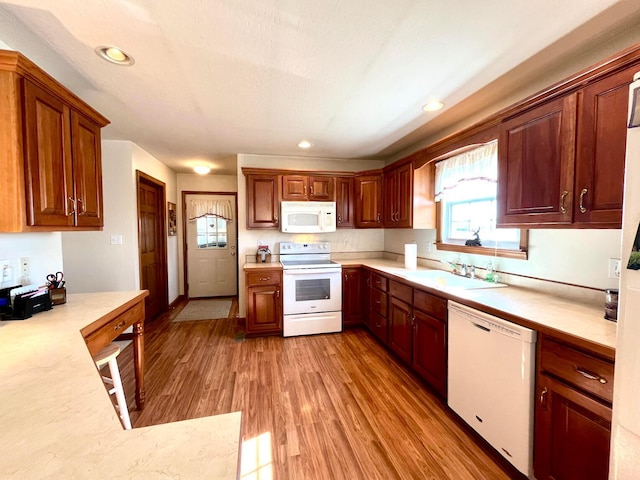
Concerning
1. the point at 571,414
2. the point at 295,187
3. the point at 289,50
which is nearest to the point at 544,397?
the point at 571,414

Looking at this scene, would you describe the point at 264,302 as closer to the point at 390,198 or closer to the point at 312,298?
the point at 312,298

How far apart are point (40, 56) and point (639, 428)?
3.25 metres

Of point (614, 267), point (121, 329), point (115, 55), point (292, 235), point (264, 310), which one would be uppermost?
point (115, 55)

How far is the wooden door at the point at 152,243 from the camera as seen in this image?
365 cm

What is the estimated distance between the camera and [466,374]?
5.86 ft

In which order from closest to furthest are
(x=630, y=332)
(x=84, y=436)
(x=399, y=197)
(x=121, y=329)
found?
(x=84, y=436)
(x=630, y=332)
(x=121, y=329)
(x=399, y=197)

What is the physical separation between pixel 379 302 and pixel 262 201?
1926 mm

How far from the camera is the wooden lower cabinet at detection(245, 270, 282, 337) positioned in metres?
3.27

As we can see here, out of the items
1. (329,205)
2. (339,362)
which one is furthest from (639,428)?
(329,205)

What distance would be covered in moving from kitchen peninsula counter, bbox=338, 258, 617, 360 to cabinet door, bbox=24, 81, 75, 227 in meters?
2.49

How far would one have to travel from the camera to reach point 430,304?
2.16 meters

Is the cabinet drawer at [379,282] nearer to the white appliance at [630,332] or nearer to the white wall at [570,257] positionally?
the white wall at [570,257]

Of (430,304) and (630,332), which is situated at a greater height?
(630,332)

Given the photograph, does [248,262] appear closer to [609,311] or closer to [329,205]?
[329,205]
